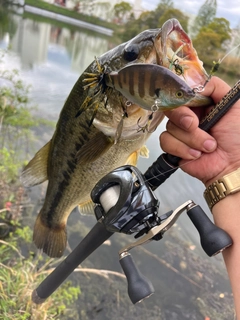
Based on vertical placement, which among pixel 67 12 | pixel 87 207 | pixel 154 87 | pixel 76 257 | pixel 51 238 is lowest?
pixel 67 12

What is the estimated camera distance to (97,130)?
1.50 meters

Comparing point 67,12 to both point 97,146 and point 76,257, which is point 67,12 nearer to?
point 97,146

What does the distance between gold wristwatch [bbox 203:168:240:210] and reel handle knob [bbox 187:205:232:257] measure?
0.54ft

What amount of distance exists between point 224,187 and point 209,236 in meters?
0.25

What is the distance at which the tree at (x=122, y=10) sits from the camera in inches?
1289

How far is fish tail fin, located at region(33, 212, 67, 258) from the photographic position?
2.19 metres

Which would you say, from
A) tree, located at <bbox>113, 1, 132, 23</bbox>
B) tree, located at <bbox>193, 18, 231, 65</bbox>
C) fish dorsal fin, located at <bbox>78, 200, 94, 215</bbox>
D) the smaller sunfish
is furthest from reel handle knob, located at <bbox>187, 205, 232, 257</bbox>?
tree, located at <bbox>113, 1, 132, 23</bbox>

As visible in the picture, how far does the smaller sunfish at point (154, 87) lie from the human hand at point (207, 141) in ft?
0.85

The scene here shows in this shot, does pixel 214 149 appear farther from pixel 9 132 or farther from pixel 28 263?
pixel 9 132

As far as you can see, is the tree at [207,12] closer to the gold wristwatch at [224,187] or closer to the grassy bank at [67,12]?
the gold wristwatch at [224,187]

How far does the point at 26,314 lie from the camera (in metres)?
2.19

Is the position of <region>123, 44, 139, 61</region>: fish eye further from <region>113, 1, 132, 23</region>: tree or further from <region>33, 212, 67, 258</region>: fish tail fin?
<region>113, 1, 132, 23</region>: tree

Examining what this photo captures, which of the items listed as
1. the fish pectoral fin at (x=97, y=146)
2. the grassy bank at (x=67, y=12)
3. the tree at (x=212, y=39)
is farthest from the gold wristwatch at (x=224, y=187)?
the grassy bank at (x=67, y=12)

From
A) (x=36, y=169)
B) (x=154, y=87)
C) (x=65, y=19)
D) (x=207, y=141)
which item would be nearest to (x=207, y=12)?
(x=36, y=169)
